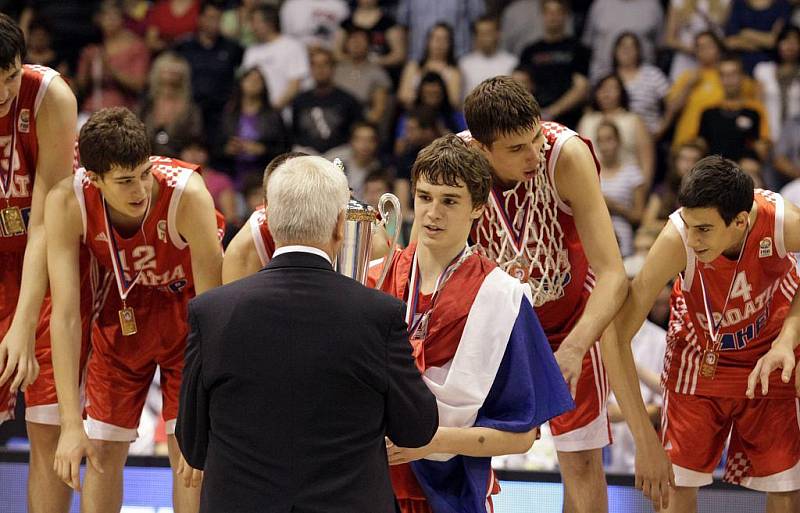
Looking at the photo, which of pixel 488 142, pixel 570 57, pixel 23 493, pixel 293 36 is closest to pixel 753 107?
pixel 570 57

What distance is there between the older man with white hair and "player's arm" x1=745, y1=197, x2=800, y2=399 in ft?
5.39

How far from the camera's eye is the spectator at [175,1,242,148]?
9.73 metres

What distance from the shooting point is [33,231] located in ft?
14.2

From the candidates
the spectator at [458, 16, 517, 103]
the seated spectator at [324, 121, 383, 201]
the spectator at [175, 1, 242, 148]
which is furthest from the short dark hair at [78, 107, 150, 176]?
the spectator at [175, 1, 242, 148]

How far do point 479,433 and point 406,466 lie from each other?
0.30m

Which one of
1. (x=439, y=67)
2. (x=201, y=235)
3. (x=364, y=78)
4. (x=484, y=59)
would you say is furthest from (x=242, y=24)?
(x=201, y=235)

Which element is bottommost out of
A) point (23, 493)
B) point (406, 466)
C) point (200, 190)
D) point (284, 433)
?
point (23, 493)

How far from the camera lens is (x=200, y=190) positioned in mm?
4262

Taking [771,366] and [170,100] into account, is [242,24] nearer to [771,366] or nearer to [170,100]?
[170,100]

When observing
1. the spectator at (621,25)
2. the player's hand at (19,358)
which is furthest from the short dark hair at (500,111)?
the spectator at (621,25)

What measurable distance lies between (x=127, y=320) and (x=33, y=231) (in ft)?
1.53

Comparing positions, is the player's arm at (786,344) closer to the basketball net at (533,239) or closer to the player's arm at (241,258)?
the basketball net at (533,239)

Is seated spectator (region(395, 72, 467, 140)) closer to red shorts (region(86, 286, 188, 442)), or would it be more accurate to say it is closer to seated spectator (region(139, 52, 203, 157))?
seated spectator (region(139, 52, 203, 157))

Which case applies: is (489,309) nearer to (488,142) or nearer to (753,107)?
(488,142)
